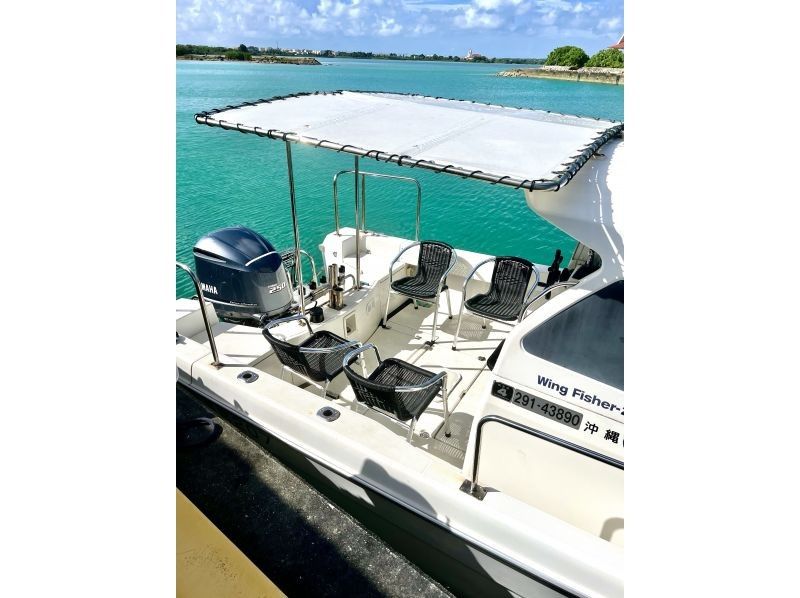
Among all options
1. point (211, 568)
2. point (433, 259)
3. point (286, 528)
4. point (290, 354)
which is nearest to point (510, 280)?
point (433, 259)

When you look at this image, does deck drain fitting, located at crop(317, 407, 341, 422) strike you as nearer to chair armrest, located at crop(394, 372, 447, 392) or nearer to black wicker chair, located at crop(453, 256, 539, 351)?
chair armrest, located at crop(394, 372, 447, 392)

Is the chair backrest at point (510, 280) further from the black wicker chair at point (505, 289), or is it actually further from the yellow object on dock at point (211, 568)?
the yellow object on dock at point (211, 568)

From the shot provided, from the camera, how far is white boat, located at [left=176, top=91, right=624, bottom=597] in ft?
6.79

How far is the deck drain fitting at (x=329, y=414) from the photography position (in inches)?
109

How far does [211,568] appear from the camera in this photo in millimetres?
1768

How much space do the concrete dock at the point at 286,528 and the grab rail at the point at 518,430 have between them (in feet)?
1.51

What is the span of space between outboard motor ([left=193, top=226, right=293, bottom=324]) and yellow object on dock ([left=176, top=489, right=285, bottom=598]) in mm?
2545

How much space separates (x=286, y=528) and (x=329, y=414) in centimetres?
68

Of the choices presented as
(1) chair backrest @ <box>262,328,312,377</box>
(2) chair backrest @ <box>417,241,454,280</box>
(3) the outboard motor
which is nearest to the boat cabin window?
(1) chair backrest @ <box>262,328,312,377</box>

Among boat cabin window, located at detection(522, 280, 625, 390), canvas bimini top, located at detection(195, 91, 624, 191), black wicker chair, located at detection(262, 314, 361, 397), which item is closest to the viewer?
boat cabin window, located at detection(522, 280, 625, 390)

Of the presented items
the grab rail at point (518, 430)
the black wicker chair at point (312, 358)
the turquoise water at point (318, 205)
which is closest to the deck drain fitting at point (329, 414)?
the black wicker chair at point (312, 358)
